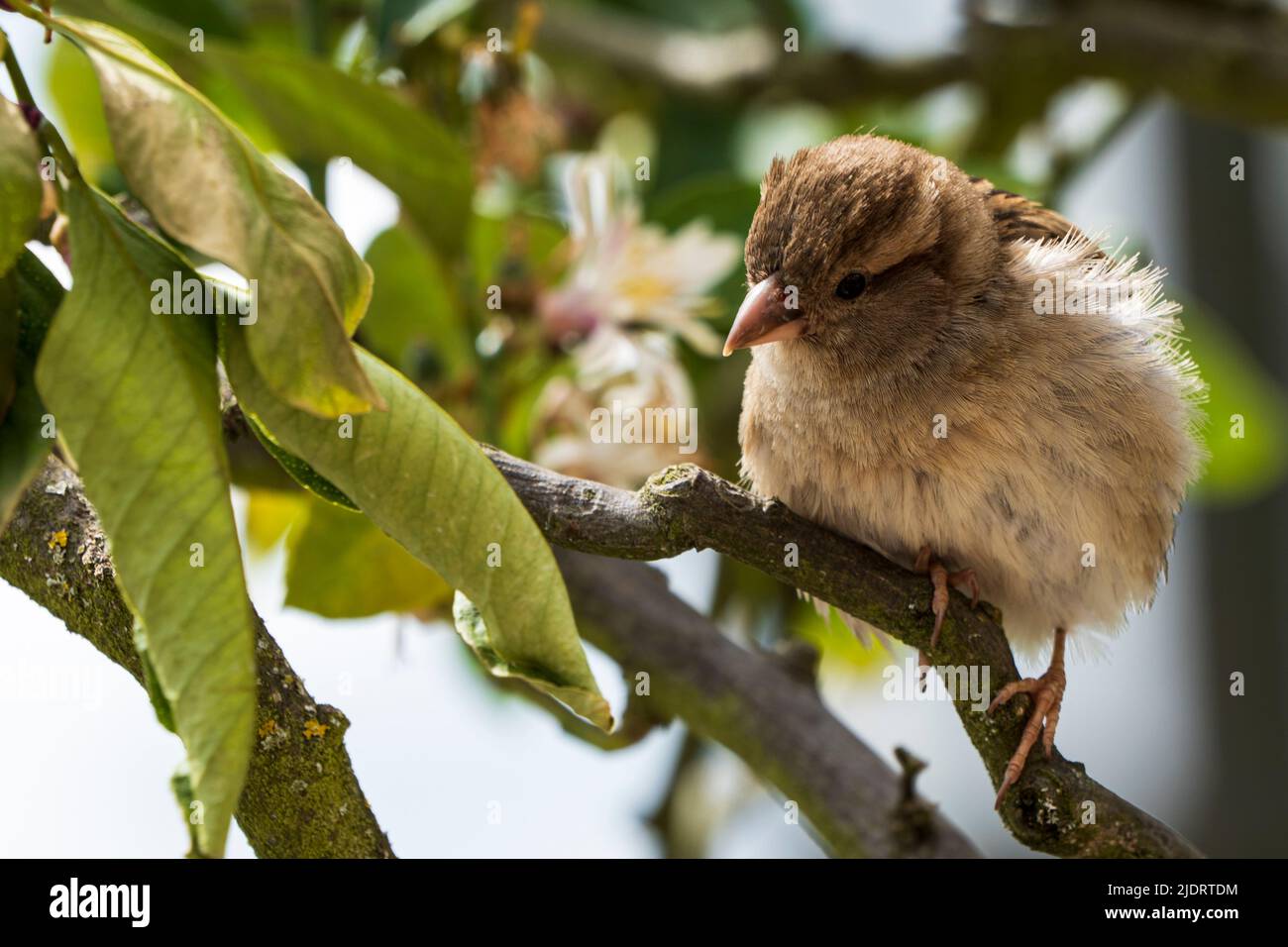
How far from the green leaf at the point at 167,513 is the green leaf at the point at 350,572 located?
924mm

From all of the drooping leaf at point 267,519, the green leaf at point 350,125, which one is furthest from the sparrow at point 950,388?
the drooping leaf at point 267,519

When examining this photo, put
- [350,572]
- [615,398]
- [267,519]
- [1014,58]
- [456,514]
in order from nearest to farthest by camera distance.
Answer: [456,514]
[350,572]
[615,398]
[267,519]
[1014,58]

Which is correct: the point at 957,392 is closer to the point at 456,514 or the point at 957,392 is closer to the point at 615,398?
the point at 615,398

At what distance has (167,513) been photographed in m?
0.90

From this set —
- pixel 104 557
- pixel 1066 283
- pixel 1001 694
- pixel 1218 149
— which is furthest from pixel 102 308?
pixel 1218 149

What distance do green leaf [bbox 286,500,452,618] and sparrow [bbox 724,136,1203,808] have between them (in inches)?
21.0

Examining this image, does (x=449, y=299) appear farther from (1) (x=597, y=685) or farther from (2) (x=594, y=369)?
(1) (x=597, y=685)

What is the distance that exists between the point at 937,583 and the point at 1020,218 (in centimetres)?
85

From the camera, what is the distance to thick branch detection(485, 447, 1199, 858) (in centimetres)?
133

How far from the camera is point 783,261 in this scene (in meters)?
2.02

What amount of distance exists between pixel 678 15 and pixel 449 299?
1.18m

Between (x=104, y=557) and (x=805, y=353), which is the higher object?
(x=805, y=353)

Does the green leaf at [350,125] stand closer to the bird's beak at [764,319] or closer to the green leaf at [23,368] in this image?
the bird's beak at [764,319]

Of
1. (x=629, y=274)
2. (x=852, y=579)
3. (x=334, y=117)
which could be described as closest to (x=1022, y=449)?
(x=852, y=579)
